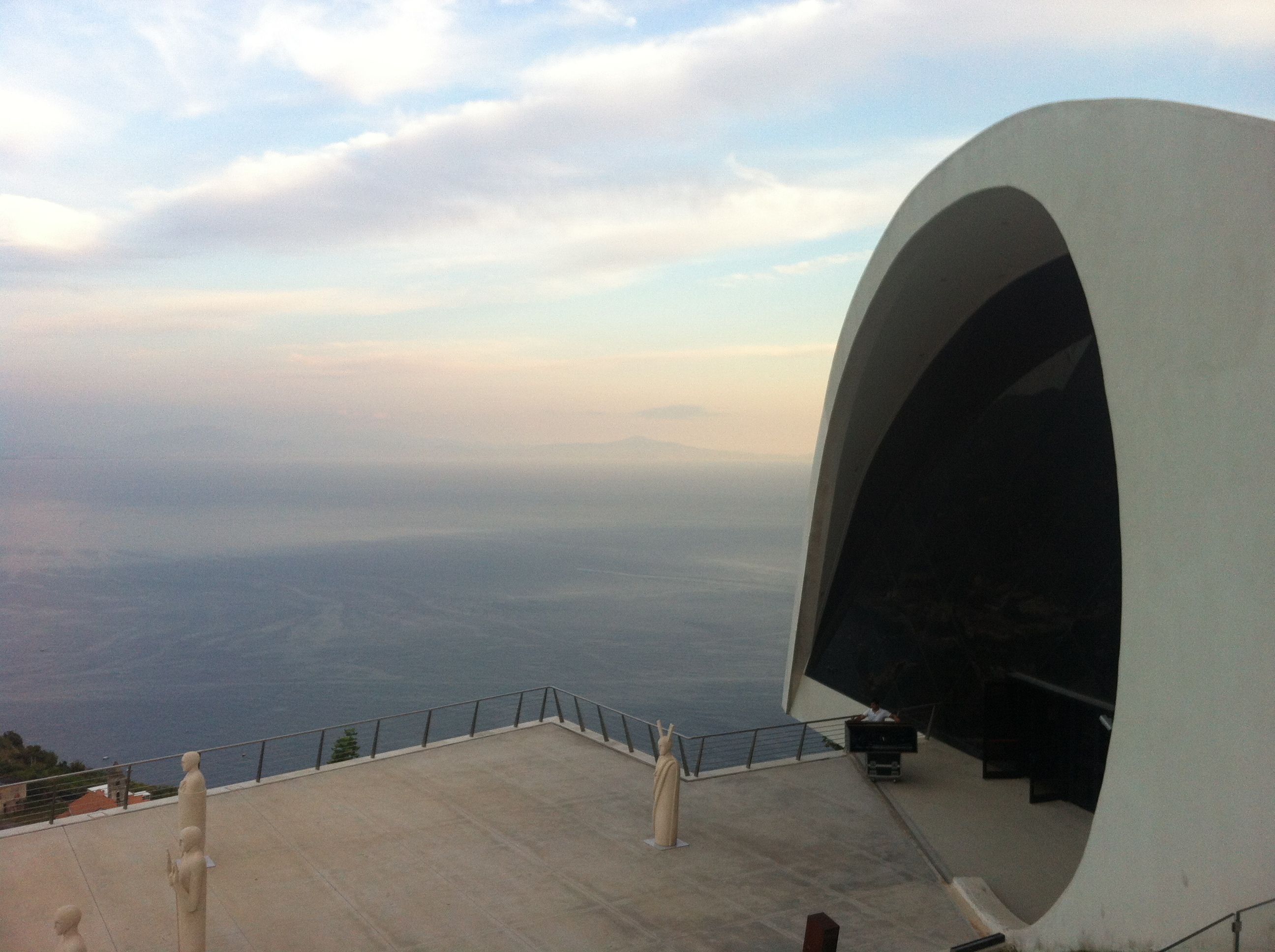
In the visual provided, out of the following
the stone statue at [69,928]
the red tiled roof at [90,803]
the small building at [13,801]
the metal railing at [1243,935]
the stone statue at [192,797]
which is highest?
the metal railing at [1243,935]

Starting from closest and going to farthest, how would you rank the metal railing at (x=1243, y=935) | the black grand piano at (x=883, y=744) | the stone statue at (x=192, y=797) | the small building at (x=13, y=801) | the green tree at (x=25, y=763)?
the metal railing at (x=1243, y=935)
the stone statue at (x=192, y=797)
the small building at (x=13, y=801)
the black grand piano at (x=883, y=744)
the green tree at (x=25, y=763)

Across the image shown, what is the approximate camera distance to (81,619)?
106 meters

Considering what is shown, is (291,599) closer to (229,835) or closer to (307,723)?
(307,723)

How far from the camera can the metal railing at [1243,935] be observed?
21.6ft

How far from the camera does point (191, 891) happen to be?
817 cm

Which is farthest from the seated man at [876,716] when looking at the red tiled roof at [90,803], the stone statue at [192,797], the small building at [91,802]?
the red tiled roof at [90,803]

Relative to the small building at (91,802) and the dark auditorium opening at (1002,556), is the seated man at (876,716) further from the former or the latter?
the small building at (91,802)

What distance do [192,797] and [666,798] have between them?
5067 millimetres

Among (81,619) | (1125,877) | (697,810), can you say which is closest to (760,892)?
(697,810)

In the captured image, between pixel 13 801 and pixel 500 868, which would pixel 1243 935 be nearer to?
pixel 500 868

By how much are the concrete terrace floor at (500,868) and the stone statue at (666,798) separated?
0.59 feet

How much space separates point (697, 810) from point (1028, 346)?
27.9 ft

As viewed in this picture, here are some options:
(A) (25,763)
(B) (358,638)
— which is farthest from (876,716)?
(B) (358,638)

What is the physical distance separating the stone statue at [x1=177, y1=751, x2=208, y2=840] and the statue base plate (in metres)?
4.83
